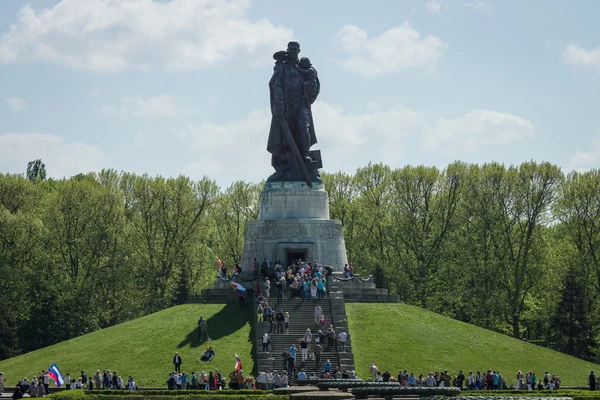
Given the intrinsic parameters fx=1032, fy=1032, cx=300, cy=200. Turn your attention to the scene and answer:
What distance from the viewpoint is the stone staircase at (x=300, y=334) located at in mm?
48562

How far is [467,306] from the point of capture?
74.7 meters

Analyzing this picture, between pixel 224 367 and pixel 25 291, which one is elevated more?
pixel 25 291

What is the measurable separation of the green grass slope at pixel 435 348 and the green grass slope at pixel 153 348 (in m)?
6.18

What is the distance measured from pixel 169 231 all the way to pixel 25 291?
12447 mm

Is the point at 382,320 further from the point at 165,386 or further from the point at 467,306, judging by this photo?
the point at 467,306

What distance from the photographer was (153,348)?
51594mm

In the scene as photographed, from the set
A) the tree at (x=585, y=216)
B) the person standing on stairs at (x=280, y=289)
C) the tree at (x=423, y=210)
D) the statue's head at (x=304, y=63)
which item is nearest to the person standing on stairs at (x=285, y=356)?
the person standing on stairs at (x=280, y=289)

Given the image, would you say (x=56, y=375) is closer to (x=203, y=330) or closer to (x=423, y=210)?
(x=203, y=330)

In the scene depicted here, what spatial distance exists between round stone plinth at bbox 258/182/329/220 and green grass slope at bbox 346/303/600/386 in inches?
310

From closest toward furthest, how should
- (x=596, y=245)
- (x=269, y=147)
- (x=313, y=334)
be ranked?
(x=313, y=334), (x=269, y=147), (x=596, y=245)

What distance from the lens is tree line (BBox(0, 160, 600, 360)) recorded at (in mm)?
71875

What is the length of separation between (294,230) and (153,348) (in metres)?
13.6

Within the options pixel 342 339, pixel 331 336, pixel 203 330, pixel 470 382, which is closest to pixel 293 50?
pixel 203 330

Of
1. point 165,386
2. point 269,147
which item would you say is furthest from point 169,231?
point 165,386
